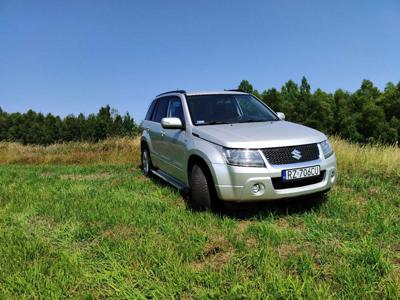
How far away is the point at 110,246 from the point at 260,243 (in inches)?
61.7

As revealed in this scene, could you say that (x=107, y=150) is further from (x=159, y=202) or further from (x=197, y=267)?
(x=197, y=267)

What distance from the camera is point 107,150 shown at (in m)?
15.3

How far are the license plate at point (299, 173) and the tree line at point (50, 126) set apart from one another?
61.8 m

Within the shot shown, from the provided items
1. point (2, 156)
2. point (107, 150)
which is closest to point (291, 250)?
point (107, 150)

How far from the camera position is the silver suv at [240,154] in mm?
4352

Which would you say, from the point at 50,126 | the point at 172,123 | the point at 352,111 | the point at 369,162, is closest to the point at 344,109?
the point at 352,111

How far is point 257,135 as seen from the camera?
4.62m

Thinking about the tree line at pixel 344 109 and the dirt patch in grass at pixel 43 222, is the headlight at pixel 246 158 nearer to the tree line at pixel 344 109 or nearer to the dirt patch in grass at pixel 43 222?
the dirt patch in grass at pixel 43 222

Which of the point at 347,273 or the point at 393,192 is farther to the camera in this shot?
the point at 393,192

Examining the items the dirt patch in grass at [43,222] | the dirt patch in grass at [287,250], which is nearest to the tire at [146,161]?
the dirt patch in grass at [43,222]

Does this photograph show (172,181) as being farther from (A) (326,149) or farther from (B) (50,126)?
(B) (50,126)

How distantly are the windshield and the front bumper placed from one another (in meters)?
1.28

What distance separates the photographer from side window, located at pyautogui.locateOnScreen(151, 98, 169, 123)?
Result: 6910 millimetres

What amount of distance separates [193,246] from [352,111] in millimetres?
42861
